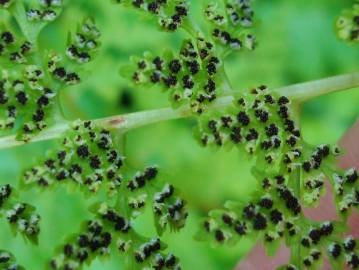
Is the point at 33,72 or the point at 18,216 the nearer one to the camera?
the point at 18,216

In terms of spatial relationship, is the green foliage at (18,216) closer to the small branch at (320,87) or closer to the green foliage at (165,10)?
the green foliage at (165,10)

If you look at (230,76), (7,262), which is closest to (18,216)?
(7,262)

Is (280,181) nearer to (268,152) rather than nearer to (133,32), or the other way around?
(268,152)

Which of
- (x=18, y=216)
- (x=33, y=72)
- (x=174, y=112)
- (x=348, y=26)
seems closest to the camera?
(x=348, y=26)

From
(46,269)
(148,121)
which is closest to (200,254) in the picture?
(148,121)

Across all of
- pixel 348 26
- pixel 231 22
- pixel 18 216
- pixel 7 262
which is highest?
pixel 348 26

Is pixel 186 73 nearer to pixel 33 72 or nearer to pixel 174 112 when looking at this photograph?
pixel 174 112
